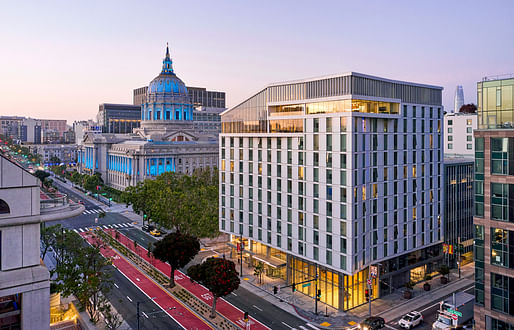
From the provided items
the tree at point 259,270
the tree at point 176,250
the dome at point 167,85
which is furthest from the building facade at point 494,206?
the dome at point 167,85

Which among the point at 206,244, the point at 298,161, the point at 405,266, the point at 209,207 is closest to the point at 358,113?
the point at 298,161

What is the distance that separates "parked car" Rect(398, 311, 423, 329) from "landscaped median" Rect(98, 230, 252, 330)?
17.6 metres

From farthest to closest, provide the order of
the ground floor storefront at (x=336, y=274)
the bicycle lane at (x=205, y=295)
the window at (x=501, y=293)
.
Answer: the ground floor storefront at (x=336, y=274), the bicycle lane at (x=205, y=295), the window at (x=501, y=293)

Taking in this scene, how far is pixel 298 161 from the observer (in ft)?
195

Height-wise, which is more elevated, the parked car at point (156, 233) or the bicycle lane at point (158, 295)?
the parked car at point (156, 233)

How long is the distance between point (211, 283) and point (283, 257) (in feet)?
60.3

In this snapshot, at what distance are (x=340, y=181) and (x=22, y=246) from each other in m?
37.8

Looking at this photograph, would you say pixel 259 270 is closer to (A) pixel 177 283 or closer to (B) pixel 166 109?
(A) pixel 177 283

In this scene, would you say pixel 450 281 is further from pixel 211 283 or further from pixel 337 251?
pixel 211 283

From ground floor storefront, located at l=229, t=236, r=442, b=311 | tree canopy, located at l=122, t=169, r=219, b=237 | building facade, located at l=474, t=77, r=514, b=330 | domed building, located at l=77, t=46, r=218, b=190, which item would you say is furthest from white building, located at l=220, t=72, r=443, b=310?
domed building, located at l=77, t=46, r=218, b=190

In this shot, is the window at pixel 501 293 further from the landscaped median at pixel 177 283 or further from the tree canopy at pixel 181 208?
the tree canopy at pixel 181 208

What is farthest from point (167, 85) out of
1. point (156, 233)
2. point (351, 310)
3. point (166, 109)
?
point (351, 310)

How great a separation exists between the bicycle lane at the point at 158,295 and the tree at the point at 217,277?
9.43ft

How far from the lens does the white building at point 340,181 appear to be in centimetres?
5344
